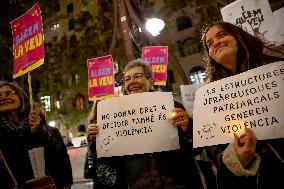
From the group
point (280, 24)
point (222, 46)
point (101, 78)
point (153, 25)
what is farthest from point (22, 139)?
point (153, 25)

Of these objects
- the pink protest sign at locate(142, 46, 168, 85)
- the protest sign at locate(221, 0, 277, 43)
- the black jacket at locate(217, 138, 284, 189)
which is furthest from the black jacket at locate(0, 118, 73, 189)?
the pink protest sign at locate(142, 46, 168, 85)

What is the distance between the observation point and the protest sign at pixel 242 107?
1.84 meters

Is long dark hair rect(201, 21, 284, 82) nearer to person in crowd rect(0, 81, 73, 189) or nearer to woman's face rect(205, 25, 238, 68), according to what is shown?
woman's face rect(205, 25, 238, 68)

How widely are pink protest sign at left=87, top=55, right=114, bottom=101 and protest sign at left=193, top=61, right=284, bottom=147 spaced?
5.61 m

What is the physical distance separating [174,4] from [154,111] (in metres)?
15.9

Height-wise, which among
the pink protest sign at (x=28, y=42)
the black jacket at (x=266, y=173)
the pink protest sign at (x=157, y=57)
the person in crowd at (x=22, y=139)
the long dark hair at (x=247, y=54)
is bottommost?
the black jacket at (x=266, y=173)

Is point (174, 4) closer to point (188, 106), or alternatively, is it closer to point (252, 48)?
point (188, 106)

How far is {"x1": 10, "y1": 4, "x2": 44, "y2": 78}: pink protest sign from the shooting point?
13.7 feet

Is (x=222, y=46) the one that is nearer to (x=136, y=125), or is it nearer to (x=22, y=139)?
(x=136, y=125)

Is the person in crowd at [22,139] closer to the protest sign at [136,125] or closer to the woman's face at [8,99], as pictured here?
the woman's face at [8,99]

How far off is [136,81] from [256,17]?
2603 millimetres

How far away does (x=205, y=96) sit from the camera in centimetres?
226

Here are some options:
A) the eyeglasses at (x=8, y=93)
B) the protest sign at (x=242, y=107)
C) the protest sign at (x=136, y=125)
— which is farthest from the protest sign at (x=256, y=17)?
the eyeglasses at (x=8, y=93)

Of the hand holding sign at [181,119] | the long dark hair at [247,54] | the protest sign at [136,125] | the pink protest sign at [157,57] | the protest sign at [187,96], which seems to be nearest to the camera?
the long dark hair at [247,54]
